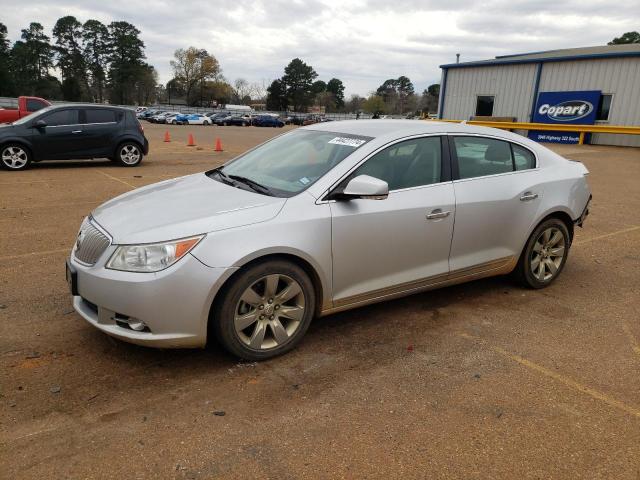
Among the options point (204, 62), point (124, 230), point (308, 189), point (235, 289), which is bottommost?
point (235, 289)

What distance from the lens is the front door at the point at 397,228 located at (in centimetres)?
364

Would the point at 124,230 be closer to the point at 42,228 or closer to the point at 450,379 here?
the point at 450,379

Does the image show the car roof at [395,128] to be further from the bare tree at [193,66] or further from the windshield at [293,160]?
the bare tree at [193,66]

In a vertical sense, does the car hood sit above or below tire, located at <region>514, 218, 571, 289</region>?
above

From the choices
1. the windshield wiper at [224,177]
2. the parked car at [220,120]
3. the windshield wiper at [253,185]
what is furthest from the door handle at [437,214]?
the parked car at [220,120]

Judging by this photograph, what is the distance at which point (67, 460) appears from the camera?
98.2 inches

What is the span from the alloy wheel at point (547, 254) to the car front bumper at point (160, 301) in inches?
123

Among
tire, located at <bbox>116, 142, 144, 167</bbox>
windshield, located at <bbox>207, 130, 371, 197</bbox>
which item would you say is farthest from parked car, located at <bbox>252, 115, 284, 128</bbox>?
windshield, located at <bbox>207, 130, 371, 197</bbox>

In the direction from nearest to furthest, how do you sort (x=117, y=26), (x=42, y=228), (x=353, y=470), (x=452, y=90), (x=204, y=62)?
(x=353, y=470)
(x=42, y=228)
(x=452, y=90)
(x=117, y=26)
(x=204, y=62)

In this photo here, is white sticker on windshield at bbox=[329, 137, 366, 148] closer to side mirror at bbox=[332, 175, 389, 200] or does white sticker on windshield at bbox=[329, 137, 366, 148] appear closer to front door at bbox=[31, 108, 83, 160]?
side mirror at bbox=[332, 175, 389, 200]

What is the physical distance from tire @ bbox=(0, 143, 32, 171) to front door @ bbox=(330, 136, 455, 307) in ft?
35.0

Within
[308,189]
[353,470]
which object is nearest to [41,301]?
[308,189]

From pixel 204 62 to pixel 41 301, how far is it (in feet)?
361

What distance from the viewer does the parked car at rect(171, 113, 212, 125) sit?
5191 cm
